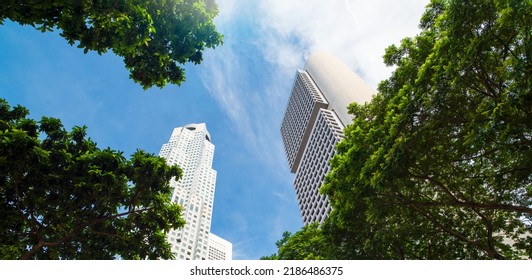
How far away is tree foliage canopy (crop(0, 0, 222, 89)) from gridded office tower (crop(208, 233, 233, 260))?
4625 inches

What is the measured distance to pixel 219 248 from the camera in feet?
430

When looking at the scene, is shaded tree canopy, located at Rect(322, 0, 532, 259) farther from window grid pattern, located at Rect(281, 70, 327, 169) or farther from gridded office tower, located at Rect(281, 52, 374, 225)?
window grid pattern, located at Rect(281, 70, 327, 169)

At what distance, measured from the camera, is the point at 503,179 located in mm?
11070

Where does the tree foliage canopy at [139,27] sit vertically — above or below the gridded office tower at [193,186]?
below

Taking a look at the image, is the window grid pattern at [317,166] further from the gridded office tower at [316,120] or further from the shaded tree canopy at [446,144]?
the shaded tree canopy at [446,144]

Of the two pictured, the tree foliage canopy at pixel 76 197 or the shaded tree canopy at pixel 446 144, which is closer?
the shaded tree canopy at pixel 446 144

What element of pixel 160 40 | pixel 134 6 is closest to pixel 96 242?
pixel 160 40

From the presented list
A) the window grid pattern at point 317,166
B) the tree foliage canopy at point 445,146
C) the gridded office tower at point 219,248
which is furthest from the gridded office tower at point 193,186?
the tree foliage canopy at point 445,146

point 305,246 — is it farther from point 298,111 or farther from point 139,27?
point 298,111

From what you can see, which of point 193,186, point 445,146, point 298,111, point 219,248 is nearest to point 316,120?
point 298,111

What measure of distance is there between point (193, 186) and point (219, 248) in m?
26.9

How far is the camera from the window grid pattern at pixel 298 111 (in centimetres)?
11519

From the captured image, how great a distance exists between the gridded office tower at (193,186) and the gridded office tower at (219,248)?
7.44m
